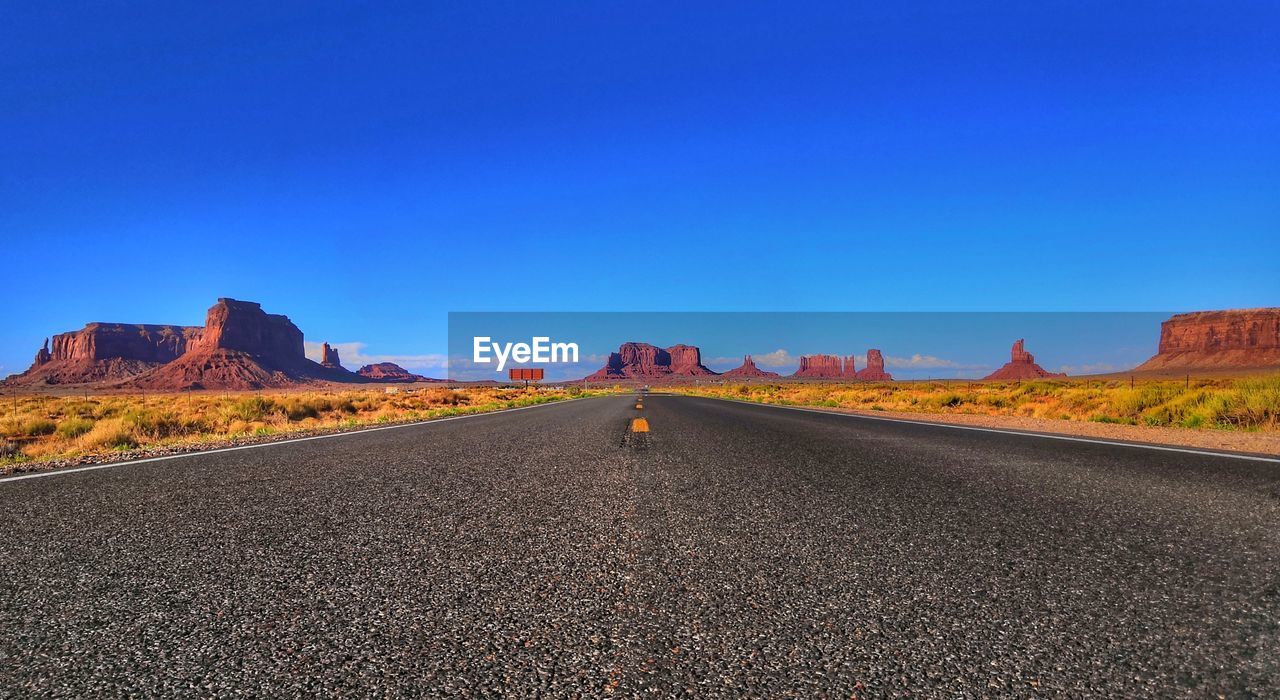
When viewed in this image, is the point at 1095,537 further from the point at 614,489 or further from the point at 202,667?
the point at 202,667

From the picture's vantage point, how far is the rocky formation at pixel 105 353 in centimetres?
13738

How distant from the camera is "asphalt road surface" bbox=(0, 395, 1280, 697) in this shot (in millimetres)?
1662

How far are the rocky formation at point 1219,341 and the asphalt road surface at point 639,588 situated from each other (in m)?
156

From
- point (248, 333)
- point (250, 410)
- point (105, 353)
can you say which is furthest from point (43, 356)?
point (250, 410)

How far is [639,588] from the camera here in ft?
7.73

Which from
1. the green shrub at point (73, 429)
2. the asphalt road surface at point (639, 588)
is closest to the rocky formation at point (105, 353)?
the green shrub at point (73, 429)

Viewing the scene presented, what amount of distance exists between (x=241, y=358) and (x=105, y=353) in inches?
1902

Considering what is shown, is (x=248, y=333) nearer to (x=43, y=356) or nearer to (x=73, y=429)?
(x=43, y=356)

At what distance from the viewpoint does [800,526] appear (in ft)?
11.2

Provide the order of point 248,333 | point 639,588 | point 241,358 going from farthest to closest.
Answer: point 248,333, point 241,358, point 639,588

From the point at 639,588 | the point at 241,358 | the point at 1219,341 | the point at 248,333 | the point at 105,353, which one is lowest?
the point at 639,588

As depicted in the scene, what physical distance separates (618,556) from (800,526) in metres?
1.18

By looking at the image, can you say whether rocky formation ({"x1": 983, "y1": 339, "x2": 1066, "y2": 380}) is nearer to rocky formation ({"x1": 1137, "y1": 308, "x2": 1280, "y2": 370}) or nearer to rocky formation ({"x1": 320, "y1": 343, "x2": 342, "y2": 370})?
rocky formation ({"x1": 1137, "y1": 308, "x2": 1280, "y2": 370})

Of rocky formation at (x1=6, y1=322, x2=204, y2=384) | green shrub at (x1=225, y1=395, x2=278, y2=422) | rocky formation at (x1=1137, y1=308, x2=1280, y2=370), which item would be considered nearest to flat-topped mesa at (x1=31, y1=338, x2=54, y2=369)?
rocky formation at (x1=6, y1=322, x2=204, y2=384)
